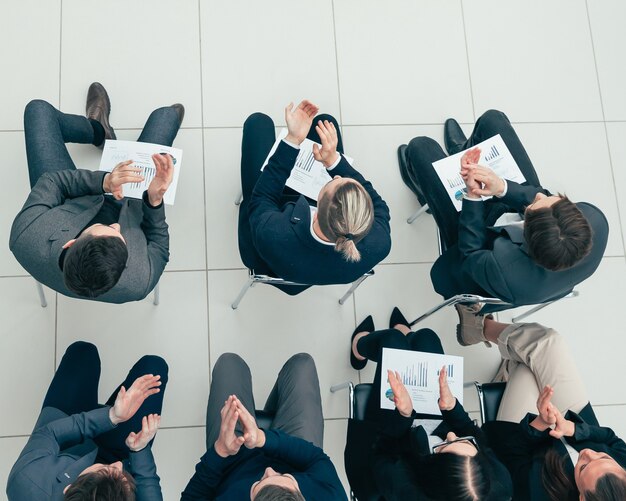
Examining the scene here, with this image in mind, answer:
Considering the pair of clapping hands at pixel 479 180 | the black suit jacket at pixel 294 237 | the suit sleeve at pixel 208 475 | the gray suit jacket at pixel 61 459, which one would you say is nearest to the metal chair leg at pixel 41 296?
the gray suit jacket at pixel 61 459

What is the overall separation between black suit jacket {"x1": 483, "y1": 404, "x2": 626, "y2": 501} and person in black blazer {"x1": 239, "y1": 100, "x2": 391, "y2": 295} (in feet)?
2.70

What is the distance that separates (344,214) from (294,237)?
269mm

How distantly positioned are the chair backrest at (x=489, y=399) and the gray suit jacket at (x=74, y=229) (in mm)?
1397

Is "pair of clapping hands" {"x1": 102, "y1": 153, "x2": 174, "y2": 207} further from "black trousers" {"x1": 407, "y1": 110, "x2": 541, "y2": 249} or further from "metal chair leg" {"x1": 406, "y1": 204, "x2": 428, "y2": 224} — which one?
"metal chair leg" {"x1": 406, "y1": 204, "x2": 428, "y2": 224}

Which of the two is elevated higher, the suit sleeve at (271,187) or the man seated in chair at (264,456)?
the suit sleeve at (271,187)

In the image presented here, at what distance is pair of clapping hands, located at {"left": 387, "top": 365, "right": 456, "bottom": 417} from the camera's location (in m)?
2.23

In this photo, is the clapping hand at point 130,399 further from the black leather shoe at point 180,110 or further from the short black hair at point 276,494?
the black leather shoe at point 180,110

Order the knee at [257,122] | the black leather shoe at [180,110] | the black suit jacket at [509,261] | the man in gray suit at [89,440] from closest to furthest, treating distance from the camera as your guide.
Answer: the man in gray suit at [89,440], the black suit jacket at [509,261], the knee at [257,122], the black leather shoe at [180,110]

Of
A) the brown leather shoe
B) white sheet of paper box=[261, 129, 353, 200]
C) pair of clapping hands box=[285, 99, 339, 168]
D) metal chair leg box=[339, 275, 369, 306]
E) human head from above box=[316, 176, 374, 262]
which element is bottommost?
the brown leather shoe

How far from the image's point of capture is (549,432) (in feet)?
7.13

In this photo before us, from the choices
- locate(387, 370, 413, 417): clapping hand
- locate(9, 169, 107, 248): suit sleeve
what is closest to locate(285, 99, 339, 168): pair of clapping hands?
locate(9, 169, 107, 248): suit sleeve

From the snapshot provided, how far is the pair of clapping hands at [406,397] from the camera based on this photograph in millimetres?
2230

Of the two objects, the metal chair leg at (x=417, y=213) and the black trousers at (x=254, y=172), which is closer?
the black trousers at (x=254, y=172)

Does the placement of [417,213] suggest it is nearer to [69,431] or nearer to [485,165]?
[485,165]
